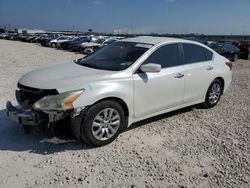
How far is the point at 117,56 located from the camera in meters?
4.55

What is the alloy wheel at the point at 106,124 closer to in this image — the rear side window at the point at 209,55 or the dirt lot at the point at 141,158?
the dirt lot at the point at 141,158

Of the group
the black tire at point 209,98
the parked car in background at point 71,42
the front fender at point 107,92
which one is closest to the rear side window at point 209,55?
the black tire at point 209,98

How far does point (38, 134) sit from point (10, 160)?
0.77 meters

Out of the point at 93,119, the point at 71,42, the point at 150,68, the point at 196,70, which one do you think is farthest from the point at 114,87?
the point at 71,42

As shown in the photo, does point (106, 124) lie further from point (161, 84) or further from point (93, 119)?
point (161, 84)

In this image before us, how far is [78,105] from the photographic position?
136 inches

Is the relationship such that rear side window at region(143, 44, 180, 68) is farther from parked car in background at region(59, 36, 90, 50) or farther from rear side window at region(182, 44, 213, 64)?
parked car in background at region(59, 36, 90, 50)

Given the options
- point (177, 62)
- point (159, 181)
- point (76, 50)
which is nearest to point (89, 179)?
point (159, 181)

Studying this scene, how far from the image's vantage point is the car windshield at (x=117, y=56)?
4.22m

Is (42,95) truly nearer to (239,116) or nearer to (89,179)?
(89,179)

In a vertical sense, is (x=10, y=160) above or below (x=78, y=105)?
below

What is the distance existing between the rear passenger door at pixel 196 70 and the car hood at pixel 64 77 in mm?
1786

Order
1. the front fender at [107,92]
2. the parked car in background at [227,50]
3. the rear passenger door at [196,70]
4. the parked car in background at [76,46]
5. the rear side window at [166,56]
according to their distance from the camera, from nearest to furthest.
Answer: the front fender at [107,92]
the rear side window at [166,56]
the rear passenger door at [196,70]
the parked car in background at [227,50]
the parked car in background at [76,46]

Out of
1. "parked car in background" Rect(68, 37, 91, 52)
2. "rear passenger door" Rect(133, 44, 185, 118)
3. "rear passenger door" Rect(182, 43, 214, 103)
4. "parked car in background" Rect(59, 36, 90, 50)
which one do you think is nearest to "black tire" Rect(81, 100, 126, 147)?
"rear passenger door" Rect(133, 44, 185, 118)
